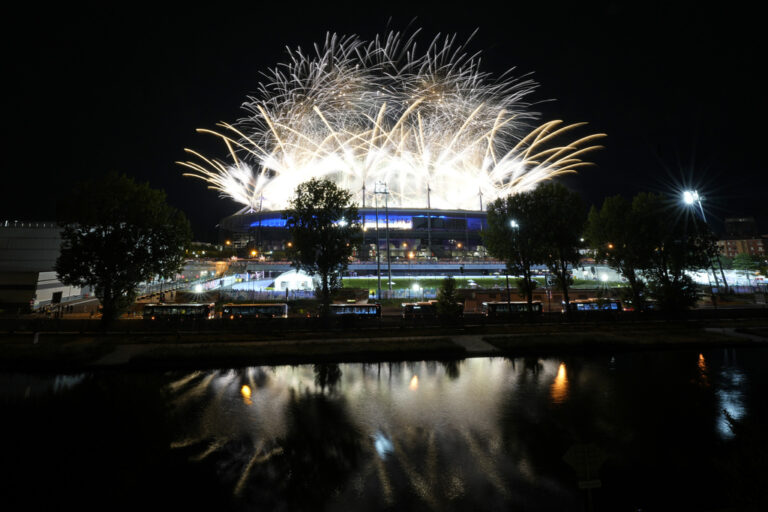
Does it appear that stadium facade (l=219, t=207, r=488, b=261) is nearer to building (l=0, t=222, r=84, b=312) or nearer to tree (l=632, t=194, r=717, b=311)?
building (l=0, t=222, r=84, b=312)

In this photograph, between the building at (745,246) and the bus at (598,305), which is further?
the building at (745,246)

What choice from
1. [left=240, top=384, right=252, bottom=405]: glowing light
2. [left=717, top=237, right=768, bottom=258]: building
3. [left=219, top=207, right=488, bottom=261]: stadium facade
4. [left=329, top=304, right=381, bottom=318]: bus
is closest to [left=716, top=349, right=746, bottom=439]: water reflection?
[left=240, top=384, right=252, bottom=405]: glowing light

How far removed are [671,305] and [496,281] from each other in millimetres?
35342

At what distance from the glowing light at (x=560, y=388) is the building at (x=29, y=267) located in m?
58.5

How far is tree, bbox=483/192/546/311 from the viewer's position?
38781 mm

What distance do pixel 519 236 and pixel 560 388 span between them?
25.4 m

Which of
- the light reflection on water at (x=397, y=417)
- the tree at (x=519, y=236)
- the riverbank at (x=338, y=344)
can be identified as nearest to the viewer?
the light reflection on water at (x=397, y=417)

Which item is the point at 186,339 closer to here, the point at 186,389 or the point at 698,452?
the point at 186,389

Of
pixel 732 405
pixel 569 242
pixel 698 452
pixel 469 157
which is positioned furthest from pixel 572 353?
pixel 469 157

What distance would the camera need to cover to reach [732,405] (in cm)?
1448

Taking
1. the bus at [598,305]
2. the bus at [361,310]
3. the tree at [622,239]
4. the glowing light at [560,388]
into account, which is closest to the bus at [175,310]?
the bus at [361,310]

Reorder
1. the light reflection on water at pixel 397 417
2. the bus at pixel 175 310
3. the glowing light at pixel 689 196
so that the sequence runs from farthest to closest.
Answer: the glowing light at pixel 689 196 < the bus at pixel 175 310 < the light reflection on water at pixel 397 417

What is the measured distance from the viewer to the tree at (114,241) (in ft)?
96.8

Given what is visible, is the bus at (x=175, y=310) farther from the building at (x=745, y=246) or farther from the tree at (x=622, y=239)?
the building at (x=745, y=246)
